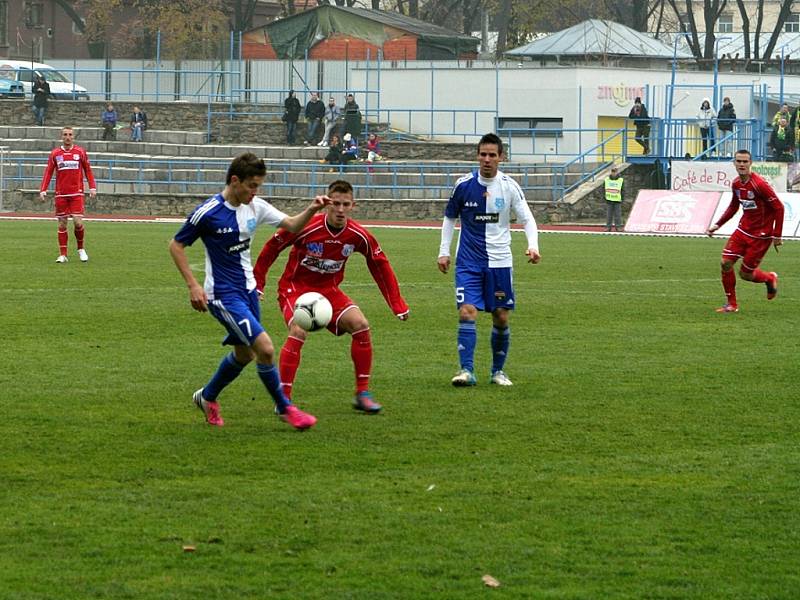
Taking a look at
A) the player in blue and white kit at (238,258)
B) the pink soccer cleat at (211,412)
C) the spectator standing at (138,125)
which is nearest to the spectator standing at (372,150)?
the spectator standing at (138,125)

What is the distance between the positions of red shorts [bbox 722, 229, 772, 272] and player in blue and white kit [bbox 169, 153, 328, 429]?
29.9ft

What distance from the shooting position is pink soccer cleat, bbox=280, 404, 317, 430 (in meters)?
9.13

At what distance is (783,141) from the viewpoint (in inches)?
1481

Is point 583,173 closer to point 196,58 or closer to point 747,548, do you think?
point 196,58

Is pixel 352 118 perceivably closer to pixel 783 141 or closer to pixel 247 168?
pixel 783 141

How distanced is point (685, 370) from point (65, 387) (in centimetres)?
504

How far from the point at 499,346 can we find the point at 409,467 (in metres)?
3.30

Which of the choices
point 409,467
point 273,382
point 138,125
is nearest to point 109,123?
point 138,125

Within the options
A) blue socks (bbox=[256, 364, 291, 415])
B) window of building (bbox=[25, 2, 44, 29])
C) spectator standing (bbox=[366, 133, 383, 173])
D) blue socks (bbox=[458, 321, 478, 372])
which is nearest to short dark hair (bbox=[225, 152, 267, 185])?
blue socks (bbox=[256, 364, 291, 415])

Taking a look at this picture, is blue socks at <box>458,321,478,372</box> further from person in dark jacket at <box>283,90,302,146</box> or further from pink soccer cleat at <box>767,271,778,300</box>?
person in dark jacket at <box>283,90,302,146</box>

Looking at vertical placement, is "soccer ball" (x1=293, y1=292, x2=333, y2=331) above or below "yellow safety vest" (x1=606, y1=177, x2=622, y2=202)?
below

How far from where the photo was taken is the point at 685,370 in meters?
12.1

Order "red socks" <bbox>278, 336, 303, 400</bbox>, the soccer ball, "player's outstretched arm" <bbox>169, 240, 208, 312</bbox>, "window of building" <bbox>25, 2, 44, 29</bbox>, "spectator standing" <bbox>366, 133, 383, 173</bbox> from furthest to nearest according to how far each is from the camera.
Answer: "window of building" <bbox>25, 2, 44, 29</bbox>
"spectator standing" <bbox>366, 133, 383, 173</bbox>
"red socks" <bbox>278, 336, 303, 400</bbox>
the soccer ball
"player's outstretched arm" <bbox>169, 240, 208, 312</bbox>

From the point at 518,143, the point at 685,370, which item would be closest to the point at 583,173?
the point at 518,143
